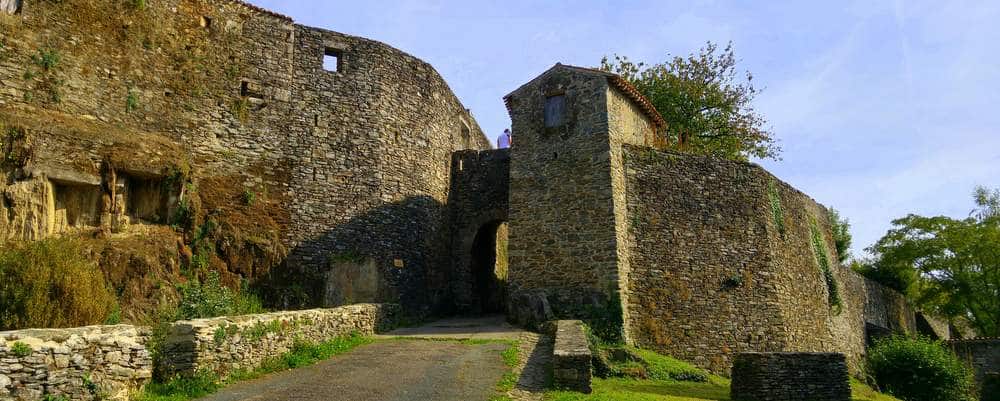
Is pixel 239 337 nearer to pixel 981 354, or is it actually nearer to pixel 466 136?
pixel 466 136

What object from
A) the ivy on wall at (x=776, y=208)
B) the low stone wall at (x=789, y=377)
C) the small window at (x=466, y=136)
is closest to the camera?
the low stone wall at (x=789, y=377)

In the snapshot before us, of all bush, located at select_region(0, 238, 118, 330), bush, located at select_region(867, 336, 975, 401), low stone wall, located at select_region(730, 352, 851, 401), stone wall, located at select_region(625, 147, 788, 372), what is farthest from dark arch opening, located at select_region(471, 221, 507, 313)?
bush, located at select_region(0, 238, 118, 330)

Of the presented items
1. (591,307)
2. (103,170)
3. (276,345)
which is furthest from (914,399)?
(103,170)

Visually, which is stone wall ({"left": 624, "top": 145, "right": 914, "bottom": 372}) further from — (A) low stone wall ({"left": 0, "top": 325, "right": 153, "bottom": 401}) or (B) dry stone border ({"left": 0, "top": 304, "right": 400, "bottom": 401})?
(A) low stone wall ({"left": 0, "top": 325, "right": 153, "bottom": 401})

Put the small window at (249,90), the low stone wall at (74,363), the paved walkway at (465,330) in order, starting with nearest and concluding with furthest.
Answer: the low stone wall at (74,363) → the paved walkway at (465,330) → the small window at (249,90)

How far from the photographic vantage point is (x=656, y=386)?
A: 44.6ft

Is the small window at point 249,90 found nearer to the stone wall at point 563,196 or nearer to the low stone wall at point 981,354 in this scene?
the stone wall at point 563,196

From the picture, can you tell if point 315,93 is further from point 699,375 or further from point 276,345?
point 699,375

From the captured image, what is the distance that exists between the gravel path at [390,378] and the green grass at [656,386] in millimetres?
1517

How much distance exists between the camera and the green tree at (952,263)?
33938 mm

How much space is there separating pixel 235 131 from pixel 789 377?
618 inches

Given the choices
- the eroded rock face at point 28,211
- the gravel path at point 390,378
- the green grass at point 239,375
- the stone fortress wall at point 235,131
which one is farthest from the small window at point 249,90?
the gravel path at point 390,378

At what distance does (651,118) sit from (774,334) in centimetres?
773

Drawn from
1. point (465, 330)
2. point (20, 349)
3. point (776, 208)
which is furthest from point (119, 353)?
point (776, 208)
